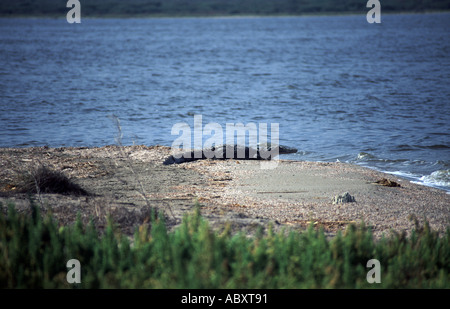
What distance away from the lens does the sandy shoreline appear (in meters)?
6.54

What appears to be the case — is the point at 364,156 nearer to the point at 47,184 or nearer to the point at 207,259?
the point at 47,184

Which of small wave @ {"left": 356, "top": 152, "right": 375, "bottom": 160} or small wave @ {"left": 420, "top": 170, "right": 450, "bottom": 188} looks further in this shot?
small wave @ {"left": 356, "top": 152, "right": 375, "bottom": 160}

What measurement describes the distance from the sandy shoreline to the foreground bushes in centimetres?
60

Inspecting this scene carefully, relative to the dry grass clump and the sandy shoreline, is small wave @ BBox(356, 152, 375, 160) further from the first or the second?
the dry grass clump

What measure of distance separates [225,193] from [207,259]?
14.6ft

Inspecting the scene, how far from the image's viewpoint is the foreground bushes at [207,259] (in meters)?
4.23

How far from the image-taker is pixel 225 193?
28.7 feet

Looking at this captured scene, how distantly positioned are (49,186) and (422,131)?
11.7 meters

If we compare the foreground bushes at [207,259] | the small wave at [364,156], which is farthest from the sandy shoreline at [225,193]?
the small wave at [364,156]

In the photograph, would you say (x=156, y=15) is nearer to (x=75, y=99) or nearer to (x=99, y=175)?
(x=75, y=99)

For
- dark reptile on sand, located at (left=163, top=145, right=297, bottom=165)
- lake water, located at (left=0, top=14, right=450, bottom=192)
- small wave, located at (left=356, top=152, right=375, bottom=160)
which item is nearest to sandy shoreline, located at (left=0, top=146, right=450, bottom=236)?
dark reptile on sand, located at (left=163, top=145, right=297, bottom=165)

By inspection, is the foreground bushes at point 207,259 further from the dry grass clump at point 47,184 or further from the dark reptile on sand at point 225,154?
the dark reptile on sand at point 225,154

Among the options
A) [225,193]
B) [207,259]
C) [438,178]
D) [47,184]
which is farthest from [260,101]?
[207,259]
